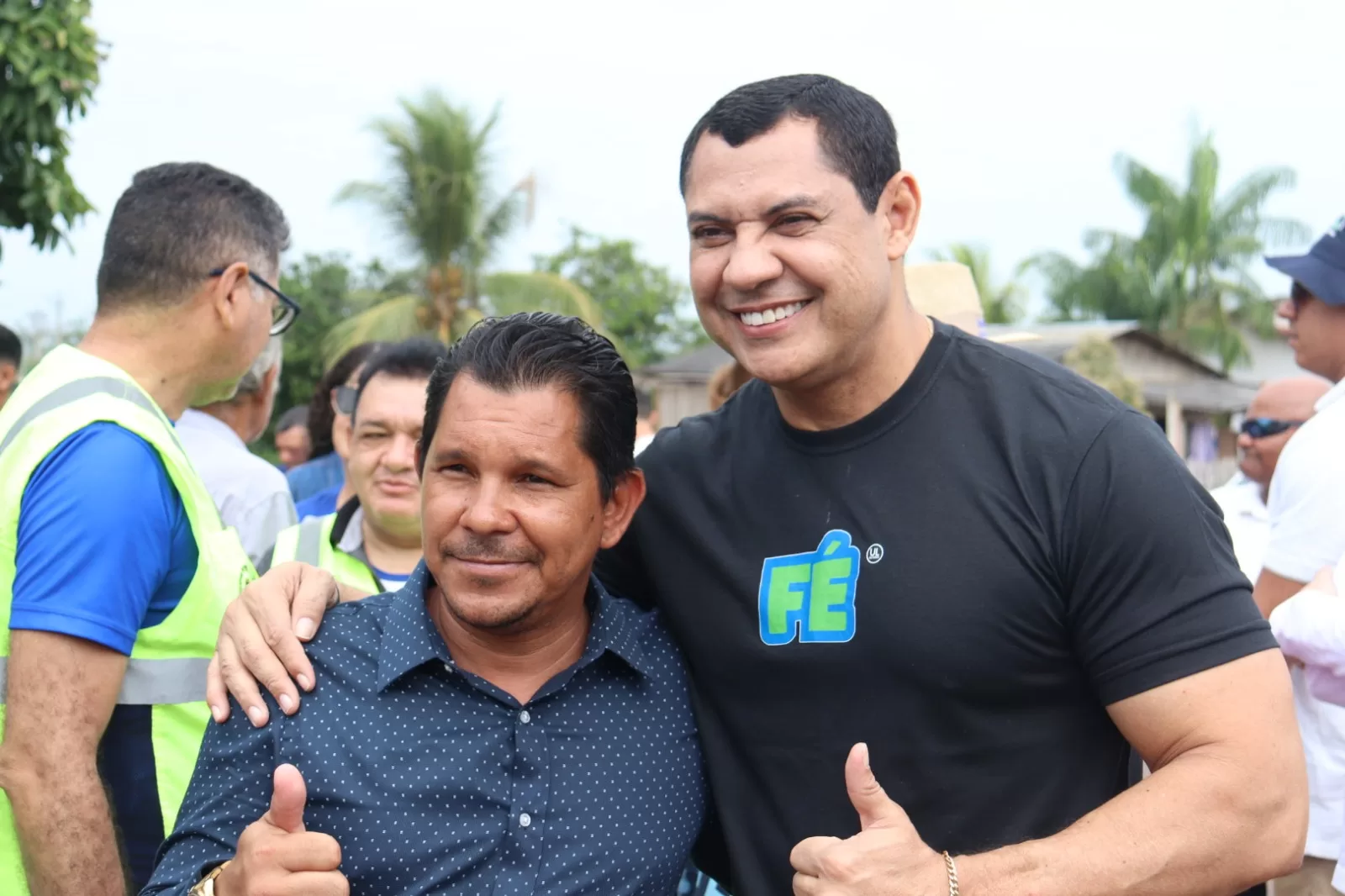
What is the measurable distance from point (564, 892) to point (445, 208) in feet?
82.3

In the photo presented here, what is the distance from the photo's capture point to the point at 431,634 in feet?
8.06

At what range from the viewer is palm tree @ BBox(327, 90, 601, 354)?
26094mm

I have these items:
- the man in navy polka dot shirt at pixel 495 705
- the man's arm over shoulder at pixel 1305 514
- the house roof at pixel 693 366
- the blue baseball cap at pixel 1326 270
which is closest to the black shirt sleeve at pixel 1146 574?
the man in navy polka dot shirt at pixel 495 705

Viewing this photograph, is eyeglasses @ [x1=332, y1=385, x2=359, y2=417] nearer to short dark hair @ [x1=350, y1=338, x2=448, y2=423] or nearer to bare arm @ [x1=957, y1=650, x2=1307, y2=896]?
short dark hair @ [x1=350, y1=338, x2=448, y2=423]

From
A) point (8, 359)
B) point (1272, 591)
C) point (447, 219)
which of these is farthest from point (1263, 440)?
point (447, 219)

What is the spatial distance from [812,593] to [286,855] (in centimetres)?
104

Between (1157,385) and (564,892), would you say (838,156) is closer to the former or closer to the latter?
(564,892)

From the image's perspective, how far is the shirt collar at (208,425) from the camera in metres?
4.71

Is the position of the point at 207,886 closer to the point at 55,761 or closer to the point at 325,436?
the point at 55,761

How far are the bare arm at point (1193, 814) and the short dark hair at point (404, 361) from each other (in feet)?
9.79

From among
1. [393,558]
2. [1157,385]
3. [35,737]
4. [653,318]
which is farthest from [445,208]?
[35,737]

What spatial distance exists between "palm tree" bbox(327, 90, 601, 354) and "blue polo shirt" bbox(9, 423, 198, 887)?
75.4ft

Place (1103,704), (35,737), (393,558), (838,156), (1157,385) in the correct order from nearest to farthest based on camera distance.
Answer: (1103,704), (838,156), (35,737), (393,558), (1157,385)

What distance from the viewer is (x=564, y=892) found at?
7.55 feet
